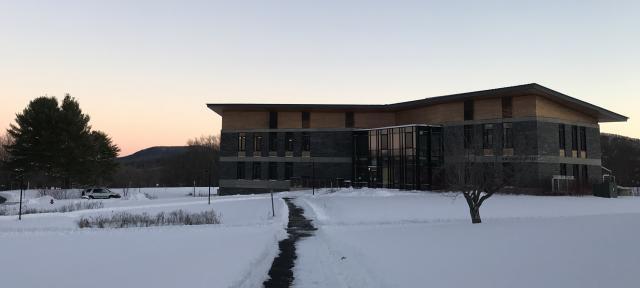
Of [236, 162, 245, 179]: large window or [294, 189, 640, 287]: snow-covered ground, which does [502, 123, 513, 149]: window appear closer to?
[294, 189, 640, 287]: snow-covered ground

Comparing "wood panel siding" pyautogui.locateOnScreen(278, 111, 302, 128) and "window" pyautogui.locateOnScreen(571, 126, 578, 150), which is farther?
"wood panel siding" pyautogui.locateOnScreen(278, 111, 302, 128)

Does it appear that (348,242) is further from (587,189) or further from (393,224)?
(587,189)

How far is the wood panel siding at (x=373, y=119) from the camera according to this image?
5238 centimetres

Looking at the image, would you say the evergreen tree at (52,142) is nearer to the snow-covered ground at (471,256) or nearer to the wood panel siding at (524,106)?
the snow-covered ground at (471,256)

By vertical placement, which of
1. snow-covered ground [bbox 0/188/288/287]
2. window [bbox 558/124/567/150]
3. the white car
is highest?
window [bbox 558/124/567/150]

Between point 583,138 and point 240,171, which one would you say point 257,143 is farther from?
point 583,138

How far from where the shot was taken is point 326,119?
52.7m

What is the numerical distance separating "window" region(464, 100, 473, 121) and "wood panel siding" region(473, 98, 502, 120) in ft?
1.08

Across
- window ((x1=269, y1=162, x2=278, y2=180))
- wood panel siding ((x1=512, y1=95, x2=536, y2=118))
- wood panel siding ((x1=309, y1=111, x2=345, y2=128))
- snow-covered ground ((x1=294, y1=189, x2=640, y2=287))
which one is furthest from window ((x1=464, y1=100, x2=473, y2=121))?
snow-covered ground ((x1=294, y1=189, x2=640, y2=287))

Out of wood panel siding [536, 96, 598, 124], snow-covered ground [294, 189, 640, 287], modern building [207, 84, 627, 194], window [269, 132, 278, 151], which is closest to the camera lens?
snow-covered ground [294, 189, 640, 287]

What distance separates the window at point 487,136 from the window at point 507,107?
1617 millimetres

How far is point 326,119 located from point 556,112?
76.0 feet

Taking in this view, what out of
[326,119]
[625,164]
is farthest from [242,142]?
[625,164]

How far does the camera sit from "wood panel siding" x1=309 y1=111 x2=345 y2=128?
52.5 meters
